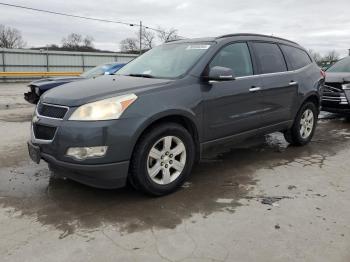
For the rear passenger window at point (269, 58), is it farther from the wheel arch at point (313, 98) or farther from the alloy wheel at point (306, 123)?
the alloy wheel at point (306, 123)

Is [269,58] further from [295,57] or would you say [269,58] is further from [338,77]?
[338,77]

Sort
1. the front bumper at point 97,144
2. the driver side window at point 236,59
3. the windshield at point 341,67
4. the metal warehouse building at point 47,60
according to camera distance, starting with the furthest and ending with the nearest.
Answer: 1. the metal warehouse building at point 47,60
2. the windshield at point 341,67
3. the driver side window at point 236,59
4. the front bumper at point 97,144

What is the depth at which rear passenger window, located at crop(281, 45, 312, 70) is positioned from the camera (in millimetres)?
6027

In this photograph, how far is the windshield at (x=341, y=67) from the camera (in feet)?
30.8

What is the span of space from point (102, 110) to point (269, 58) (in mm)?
2911

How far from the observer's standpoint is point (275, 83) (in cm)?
551

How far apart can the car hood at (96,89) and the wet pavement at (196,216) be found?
1.06m

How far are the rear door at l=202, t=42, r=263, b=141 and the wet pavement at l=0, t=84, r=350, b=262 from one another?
0.63 meters

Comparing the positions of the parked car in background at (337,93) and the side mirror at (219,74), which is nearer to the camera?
the side mirror at (219,74)

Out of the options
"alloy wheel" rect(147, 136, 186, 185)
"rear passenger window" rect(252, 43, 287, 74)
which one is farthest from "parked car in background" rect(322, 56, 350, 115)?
"alloy wheel" rect(147, 136, 186, 185)

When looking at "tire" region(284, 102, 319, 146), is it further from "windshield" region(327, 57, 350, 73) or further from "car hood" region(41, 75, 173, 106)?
"windshield" region(327, 57, 350, 73)

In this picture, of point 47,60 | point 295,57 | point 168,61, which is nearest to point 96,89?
point 168,61

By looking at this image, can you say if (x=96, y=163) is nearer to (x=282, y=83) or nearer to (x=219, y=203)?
(x=219, y=203)

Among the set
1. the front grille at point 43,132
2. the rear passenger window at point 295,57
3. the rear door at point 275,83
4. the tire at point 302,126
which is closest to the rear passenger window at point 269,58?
the rear door at point 275,83
